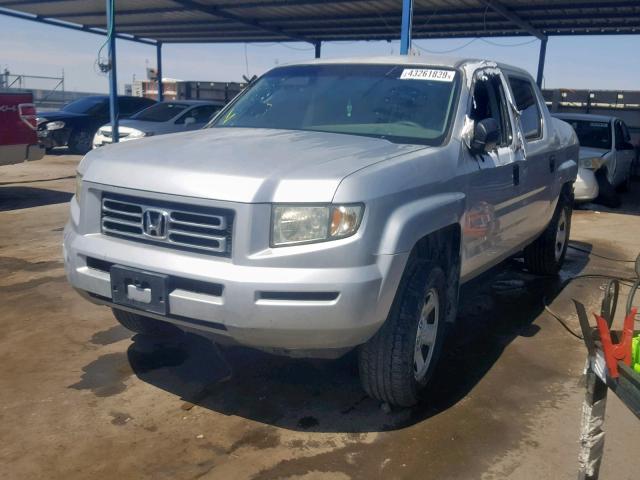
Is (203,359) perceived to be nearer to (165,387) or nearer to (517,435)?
(165,387)

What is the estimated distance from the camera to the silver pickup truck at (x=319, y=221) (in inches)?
112

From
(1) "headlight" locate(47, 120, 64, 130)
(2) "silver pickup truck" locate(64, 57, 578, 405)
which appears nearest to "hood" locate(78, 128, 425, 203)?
(2) "silver pickup truck" locate(64, 57, 578, 405)

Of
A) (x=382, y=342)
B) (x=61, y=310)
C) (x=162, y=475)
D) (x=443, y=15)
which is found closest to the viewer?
(x=162, y=475)

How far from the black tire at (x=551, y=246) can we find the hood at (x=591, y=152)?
5.34m

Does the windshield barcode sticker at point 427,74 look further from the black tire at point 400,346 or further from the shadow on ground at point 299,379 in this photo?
the shadow on ground at point 299,379

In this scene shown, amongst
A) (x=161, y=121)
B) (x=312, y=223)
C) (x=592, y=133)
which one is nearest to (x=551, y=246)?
(x=312, y=223)

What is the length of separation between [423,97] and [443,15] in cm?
1190

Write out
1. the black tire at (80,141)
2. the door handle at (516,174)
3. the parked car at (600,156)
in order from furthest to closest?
the black tire at (80,141)
the parked car at (600,156)
the door handle at (516,174)

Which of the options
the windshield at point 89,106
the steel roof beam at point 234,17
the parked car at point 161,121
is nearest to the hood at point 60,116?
the windshield at point 89,106

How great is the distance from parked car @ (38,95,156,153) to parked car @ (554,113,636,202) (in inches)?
444

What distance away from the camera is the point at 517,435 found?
11.0ft

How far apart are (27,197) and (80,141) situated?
7186 mm

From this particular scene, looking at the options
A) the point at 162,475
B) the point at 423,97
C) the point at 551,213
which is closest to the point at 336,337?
the point at 162,475

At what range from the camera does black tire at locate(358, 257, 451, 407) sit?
320cm
